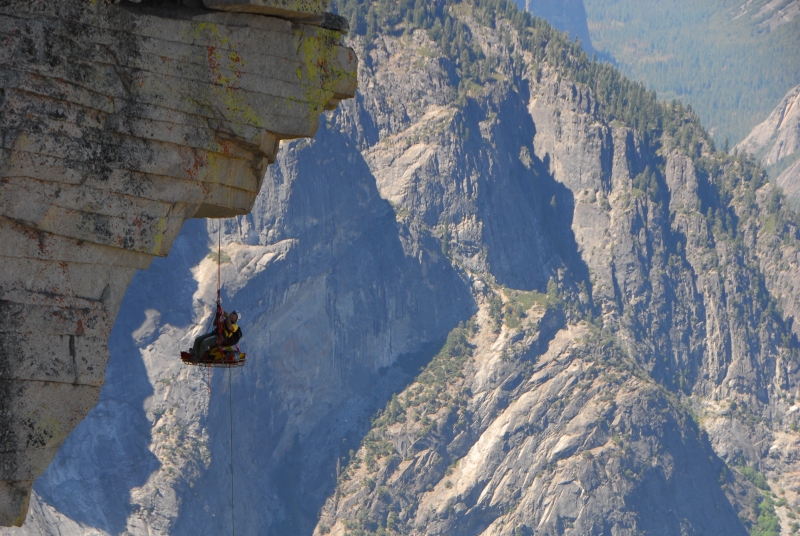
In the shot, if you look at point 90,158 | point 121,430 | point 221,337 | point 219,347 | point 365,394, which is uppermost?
point 365,394

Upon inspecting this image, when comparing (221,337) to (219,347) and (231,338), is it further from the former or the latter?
(219,347)

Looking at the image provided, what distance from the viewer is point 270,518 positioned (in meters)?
183

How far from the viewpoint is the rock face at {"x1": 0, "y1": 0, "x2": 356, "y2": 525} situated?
13562 mm

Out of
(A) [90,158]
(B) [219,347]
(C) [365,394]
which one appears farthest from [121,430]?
(A) [90,158]

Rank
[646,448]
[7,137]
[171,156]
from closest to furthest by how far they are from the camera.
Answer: [7,137] < [171,156] < [646,448]

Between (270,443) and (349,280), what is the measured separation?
27465mm

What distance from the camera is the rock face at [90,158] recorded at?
13.6 metres

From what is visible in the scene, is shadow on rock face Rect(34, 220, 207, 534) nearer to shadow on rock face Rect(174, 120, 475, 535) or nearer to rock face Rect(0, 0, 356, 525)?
shadow on rock face Rect(174, 120, 475, 535)

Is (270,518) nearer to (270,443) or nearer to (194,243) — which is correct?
(270,443)

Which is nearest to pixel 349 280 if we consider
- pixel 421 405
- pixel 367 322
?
pixel 367 322

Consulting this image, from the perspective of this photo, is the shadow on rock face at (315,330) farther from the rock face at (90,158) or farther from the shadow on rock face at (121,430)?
the rock face at (90,158)

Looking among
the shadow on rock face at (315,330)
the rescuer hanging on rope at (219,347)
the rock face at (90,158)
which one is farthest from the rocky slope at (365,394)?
the rock face at (90,158)

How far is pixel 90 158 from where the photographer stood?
13930 millimetres

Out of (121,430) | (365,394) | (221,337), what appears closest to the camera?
(221,337)
